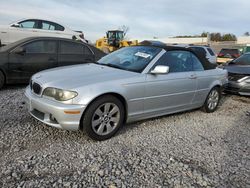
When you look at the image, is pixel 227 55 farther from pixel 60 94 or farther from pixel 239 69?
pixel 60 94

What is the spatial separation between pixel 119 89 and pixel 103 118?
19.7 inches

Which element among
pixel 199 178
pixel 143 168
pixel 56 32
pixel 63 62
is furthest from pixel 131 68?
pixel 56 32

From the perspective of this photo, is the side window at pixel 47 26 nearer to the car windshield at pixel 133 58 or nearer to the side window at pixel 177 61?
the car windshield at pixel 133 58

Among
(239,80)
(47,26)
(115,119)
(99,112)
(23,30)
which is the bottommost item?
(115,119)

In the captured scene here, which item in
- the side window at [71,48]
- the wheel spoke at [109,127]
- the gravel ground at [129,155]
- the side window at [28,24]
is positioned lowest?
the gravel ground at [129,155]

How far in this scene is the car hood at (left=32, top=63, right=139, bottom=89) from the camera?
4.02 m

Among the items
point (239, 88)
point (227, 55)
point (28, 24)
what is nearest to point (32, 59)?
point (239, 88)

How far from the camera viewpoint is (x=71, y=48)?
8102mm

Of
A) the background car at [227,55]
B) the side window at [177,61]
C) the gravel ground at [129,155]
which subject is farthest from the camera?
the background car at [227,55]

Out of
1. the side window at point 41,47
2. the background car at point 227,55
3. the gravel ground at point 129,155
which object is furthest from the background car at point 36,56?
the background car at point 227,55

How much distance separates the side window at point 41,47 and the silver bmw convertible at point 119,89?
275cm

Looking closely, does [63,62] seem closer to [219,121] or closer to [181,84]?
[181,84]

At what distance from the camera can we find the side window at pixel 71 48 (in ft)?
26.1

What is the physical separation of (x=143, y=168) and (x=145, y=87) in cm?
152
